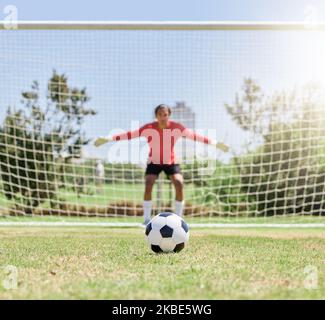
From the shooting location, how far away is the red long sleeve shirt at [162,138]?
8.38m

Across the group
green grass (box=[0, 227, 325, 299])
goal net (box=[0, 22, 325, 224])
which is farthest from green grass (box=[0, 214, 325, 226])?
green grass (box=[0, 227, 325, 299])

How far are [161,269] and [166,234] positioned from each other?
0.99 m

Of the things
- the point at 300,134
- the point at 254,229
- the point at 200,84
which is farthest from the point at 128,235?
the point at 300,134

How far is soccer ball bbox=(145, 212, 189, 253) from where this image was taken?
5.10 meters

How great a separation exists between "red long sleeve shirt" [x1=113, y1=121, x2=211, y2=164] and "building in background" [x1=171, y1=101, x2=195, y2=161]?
60.3 inches

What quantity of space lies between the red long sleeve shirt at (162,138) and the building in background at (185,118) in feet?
5.02

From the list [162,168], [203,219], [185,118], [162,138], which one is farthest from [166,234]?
[203,219]

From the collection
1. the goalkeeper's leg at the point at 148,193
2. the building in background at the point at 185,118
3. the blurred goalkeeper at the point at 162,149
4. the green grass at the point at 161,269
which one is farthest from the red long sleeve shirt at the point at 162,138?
the green grass at the point at 161,269

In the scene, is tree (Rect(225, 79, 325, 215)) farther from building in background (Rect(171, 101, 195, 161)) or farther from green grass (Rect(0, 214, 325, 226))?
building in background (Rect(171, 101, 195, 161))

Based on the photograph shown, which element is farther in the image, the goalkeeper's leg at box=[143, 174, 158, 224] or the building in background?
the building in background

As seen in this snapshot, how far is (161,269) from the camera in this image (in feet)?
13.5

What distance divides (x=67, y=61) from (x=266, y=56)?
325 cm

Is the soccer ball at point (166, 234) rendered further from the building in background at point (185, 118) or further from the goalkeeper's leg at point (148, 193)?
the building in background at point (185, 118)
